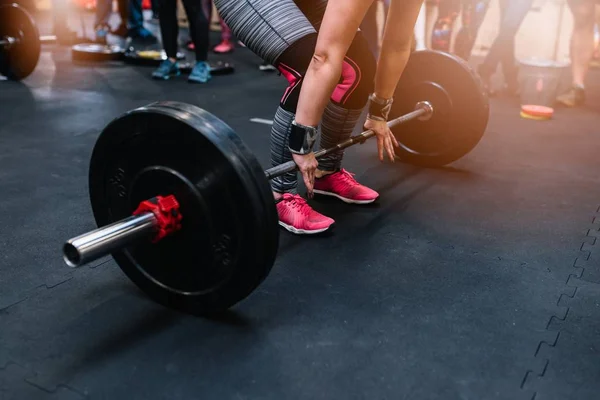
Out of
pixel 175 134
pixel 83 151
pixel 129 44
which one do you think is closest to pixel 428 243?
pixel 175 134

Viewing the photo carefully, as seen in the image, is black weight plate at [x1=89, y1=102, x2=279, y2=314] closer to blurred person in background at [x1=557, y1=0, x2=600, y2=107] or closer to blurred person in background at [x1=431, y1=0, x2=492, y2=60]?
blurred person in background at [x1=557, y1=0, x2=600, y2=107]

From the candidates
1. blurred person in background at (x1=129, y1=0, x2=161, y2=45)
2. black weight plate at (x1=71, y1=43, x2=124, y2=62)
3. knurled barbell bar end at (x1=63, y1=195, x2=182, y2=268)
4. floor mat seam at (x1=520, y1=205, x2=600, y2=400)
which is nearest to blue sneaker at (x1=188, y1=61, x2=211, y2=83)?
black weight plate at (x1=71, y1=43, x2=124, y2=62)

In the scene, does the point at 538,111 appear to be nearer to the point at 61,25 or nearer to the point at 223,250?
the point at 223,250

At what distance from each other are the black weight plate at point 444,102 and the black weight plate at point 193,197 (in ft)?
3.81

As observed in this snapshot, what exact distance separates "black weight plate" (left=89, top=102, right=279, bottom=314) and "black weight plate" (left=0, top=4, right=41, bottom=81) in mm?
2285

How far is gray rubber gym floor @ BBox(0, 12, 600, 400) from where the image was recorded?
3.29 ft

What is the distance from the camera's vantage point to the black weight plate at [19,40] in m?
3.05

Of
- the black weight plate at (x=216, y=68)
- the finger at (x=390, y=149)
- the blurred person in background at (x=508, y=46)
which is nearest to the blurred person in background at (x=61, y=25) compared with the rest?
the black weight plate at (x=216, y=68)

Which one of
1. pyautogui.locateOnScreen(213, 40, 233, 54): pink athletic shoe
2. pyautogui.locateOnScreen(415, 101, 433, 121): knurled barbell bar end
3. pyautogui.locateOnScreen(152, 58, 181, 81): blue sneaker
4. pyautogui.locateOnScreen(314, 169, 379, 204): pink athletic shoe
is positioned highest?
pyautogui.locateOnScreen(415, 101, 433, 121): knurled barbell bar end

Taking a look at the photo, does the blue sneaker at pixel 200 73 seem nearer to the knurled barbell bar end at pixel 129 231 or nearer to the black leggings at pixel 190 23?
the black leggings at pixel 190 23

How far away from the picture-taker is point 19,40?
3111 mm

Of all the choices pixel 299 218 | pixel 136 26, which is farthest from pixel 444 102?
pixel 136 26

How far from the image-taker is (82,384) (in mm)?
968

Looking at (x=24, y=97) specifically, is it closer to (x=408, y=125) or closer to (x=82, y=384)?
(x=408, y=125)
